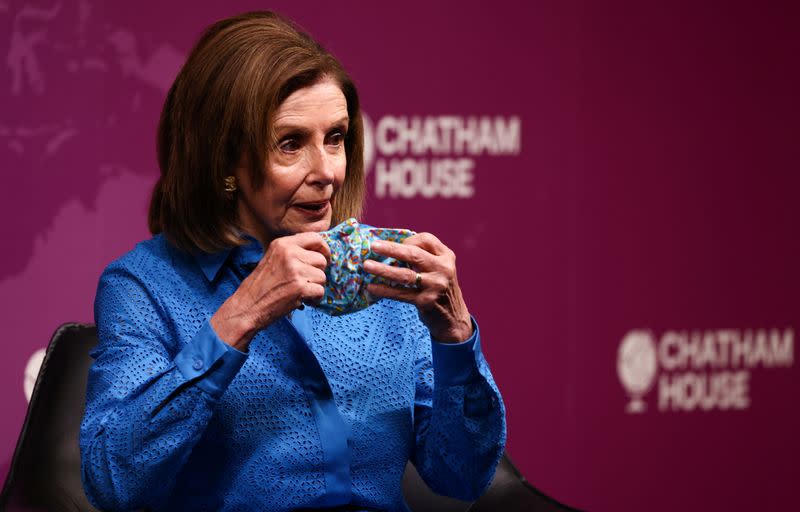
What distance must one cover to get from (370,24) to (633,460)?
1.68m

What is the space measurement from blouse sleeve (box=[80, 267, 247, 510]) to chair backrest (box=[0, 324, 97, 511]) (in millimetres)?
496

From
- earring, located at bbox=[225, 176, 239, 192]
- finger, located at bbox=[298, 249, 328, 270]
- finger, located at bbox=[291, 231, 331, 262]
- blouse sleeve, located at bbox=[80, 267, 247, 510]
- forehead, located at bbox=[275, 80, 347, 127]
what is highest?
forehead, located at bbox=[275, 80, 347, 127]

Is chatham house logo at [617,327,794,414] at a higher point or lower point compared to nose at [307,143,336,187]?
lower

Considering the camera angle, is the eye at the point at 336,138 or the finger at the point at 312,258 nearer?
the finger at the point at 312,258

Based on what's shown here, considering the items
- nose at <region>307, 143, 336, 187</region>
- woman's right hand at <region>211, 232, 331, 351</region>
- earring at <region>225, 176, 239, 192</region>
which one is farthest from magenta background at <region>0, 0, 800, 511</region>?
A: woman's right hand at <region>211, 232, 331, 351</region>

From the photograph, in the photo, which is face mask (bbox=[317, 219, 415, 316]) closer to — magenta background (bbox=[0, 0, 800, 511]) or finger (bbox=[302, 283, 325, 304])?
finger (bbox=[302, 283, 325, 304])

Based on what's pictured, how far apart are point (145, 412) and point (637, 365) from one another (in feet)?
7.36

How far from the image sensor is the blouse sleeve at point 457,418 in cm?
189

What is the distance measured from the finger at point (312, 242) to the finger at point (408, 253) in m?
0.08

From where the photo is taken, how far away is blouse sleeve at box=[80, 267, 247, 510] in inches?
67.3

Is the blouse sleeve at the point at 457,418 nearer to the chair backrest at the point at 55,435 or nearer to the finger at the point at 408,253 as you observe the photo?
the finger at the point at 408,253

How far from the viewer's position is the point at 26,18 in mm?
2822

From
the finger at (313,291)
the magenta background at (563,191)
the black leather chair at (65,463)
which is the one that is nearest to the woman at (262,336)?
the finger at (313,291)

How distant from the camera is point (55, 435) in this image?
2.32m
